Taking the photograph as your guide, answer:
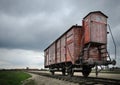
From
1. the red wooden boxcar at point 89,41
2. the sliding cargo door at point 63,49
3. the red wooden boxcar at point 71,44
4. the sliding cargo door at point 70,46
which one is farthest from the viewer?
the sliding cargo door at point 63,49

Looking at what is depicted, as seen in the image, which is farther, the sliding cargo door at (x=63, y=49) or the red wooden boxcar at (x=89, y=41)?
the sliding cargo door at (x=63, y=49)

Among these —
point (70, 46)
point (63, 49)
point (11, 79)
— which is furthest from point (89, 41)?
point (11, 79)

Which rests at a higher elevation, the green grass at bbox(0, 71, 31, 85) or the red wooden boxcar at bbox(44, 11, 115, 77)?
the red wooden boxcar at bbox(44, 11, 115, 77)

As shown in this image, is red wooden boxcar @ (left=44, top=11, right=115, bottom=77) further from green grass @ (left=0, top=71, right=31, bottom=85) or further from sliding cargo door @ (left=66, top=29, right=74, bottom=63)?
green grass @ (left=0, top=71, right=31, bottom=85)

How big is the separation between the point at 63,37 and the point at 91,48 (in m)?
5.43

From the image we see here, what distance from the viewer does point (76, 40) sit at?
17984 millimetres

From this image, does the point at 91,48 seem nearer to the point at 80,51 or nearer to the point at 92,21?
the point at 80,51

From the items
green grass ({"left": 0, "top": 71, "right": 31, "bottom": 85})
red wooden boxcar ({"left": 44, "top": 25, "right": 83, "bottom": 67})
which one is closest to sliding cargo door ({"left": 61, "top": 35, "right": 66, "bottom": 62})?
red wooden boxcar ({"left": 44, "top": 25, "right": 83, "bottom": 67})

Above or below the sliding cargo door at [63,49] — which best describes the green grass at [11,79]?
below

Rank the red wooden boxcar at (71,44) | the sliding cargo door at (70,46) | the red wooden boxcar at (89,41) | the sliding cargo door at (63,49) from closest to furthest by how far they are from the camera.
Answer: the red wooden boxcar at (89,41) < the red wooden boxcar at (71,44) < the sliding cargo door at (70,46) < the sliding cargo door at (63,49)

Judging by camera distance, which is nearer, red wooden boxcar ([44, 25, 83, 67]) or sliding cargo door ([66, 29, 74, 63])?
red wooden boxcar ([44, 25, 83, 67])

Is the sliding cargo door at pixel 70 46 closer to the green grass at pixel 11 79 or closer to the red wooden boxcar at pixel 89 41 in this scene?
the red wooden boxcar at pixel 89 41

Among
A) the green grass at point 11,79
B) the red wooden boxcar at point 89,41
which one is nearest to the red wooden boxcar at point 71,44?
the red wooden boxcar at point 89,41

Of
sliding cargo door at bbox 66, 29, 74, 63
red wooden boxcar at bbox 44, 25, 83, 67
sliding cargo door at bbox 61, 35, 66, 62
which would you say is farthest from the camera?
sliding cargo door at bbox 61, 35, 66, 62
